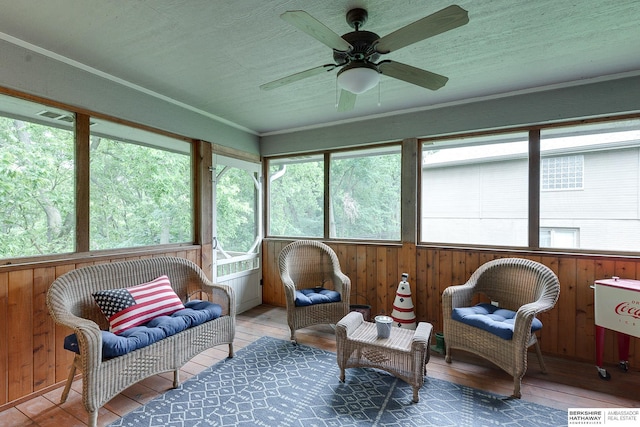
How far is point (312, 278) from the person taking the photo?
367cm

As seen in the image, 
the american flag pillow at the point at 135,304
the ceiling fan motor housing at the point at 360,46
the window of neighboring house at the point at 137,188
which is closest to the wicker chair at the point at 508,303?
the ceiling fan motor housing at the point at 360,46

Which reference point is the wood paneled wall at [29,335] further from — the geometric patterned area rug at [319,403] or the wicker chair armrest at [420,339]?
the wicker chair armrest at [420,339]

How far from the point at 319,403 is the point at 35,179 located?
2.71 m

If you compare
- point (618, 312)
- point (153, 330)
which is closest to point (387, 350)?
point (153, 330)

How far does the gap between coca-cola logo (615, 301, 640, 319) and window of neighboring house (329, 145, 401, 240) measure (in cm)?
200

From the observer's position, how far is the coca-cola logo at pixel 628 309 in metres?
2.26

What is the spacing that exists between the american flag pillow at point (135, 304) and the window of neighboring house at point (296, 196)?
2.11 m

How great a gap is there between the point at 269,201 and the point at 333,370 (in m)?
2.71

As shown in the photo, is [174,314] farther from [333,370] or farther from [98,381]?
[333,370]

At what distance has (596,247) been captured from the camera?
2.78 meters

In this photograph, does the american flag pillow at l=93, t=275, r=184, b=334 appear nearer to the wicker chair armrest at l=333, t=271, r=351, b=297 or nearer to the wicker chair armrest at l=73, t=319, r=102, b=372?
the wicker chair armrest at l=73, t=319, r=102, b=372

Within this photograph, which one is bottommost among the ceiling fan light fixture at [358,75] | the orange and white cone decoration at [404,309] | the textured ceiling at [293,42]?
the orange and white cone decoration at [404,309]

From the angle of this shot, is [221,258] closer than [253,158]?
Yes

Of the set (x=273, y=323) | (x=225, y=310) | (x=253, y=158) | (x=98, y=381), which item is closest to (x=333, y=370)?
(x=225, y=310)
